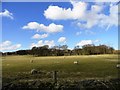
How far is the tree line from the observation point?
14.8m

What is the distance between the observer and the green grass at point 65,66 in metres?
14.7

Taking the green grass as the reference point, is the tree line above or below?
above

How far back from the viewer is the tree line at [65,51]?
14833 millimetres

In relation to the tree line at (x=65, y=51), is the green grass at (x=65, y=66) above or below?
below

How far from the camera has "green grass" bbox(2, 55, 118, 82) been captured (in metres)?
14.7

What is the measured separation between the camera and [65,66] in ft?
53.3

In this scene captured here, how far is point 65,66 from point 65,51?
137cm

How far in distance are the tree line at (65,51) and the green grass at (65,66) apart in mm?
281

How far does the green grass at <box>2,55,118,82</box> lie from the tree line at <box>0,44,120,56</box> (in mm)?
281

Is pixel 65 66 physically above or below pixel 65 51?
below

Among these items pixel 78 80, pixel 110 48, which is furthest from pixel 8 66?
pixel 110 48

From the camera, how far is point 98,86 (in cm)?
1341

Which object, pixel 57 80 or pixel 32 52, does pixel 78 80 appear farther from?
pixel 32 52

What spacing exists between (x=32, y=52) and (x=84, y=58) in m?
3.03
